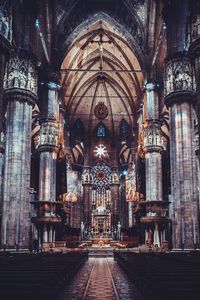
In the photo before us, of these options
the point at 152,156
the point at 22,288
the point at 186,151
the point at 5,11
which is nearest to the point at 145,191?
the point at 152,156

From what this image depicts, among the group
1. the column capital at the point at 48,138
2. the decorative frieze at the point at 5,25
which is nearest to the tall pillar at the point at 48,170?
the column capital at the point at 48,138

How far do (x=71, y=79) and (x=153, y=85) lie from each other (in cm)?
1355

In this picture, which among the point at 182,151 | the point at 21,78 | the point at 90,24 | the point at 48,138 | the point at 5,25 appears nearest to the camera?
the point at 5,25

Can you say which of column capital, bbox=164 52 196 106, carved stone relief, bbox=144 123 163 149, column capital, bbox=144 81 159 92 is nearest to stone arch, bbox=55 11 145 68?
column capital, bbox=144 81 159 92

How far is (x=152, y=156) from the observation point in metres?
36.1

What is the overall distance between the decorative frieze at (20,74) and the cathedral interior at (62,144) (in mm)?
64

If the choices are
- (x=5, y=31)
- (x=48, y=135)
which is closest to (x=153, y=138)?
(x=48, y=135)

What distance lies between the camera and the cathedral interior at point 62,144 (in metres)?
12.7

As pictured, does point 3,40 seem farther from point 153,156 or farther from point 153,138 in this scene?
point 153,156

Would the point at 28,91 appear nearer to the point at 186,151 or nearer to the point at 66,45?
the point at 186,151

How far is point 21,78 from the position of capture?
24266mm

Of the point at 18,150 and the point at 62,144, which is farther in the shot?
the point at 62,144

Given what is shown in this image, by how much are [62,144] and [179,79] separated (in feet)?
54.3

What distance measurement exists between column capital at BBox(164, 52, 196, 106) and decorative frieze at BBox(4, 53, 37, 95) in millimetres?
8217
